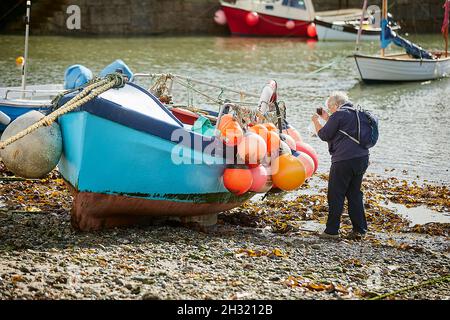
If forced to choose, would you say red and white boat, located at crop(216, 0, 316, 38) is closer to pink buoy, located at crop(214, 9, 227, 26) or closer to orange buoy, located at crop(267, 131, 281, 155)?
pink buoy, located at crop(214, 9, 227, 26)

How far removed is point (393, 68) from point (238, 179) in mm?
16311

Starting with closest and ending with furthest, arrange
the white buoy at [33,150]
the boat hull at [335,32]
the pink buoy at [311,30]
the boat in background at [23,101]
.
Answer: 1. the white buoy at [33,150]
2. the boat in background at [23,101]
3. the boat hull at [335,32]
4. the pink buoy at [311,30]

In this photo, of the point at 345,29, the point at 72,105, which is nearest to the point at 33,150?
the point at 72,105

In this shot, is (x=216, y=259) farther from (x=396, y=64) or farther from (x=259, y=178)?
(x=396, y=64)

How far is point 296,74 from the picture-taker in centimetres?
2622

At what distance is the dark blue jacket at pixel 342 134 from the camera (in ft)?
29.6

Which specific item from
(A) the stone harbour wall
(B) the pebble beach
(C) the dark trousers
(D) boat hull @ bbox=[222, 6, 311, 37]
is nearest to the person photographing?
(C) the dark trousers

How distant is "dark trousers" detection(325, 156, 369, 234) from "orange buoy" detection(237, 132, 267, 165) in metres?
0.75

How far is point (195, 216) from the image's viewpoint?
9.59m

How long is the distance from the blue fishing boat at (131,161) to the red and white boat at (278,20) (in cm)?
2689

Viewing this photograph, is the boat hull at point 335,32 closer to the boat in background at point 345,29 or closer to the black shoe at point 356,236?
the boat in background at point 345,29

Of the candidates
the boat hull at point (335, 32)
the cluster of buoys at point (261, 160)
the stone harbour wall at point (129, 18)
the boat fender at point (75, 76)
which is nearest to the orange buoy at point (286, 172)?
the cluster of buoys at point (261, 160)

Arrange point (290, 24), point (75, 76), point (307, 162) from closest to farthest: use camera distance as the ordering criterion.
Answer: point (307, 162) < point (75, 76) < point (290, 24)

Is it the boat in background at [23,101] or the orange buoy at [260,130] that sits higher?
the orange buoy at [260,130]
